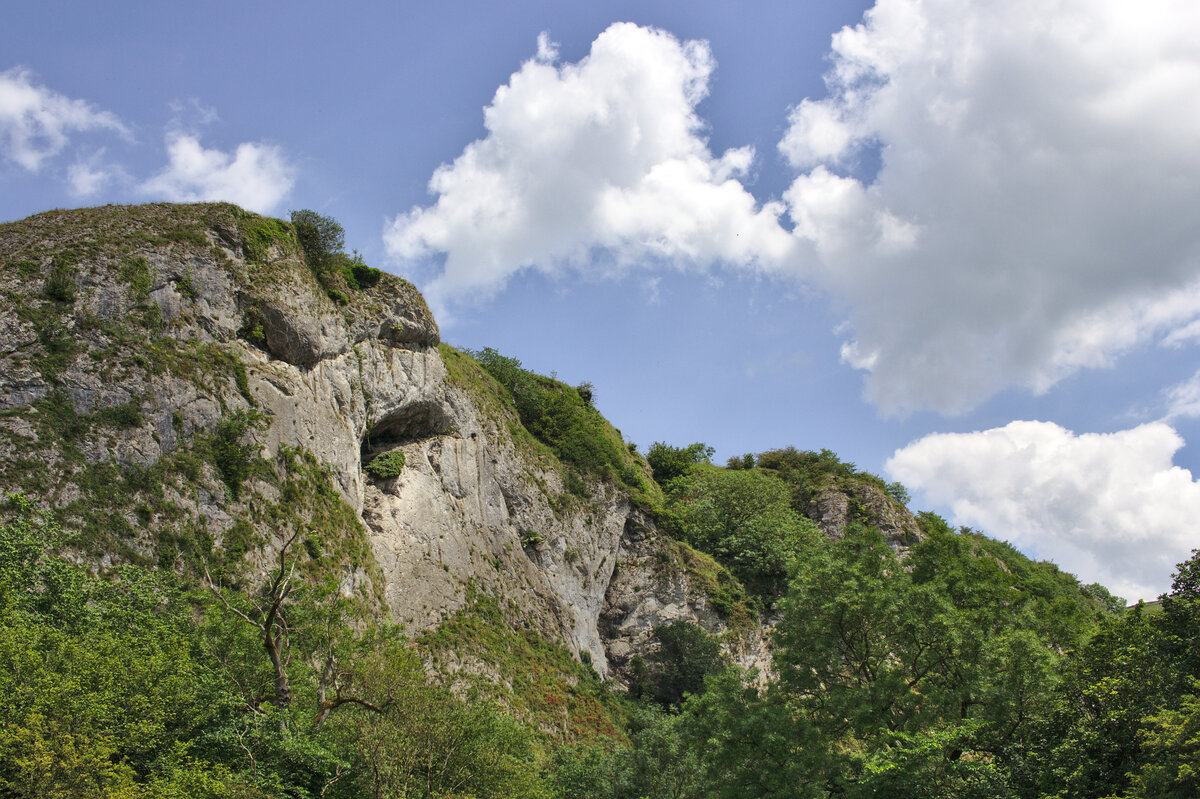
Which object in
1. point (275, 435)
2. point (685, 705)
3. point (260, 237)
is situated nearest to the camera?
point (685, 705)

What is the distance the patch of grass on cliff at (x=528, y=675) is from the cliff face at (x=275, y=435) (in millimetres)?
1190

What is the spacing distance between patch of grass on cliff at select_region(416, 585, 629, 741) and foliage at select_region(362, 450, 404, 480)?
7622 mm

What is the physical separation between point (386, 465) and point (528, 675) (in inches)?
520

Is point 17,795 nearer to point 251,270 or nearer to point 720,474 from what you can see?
point 251,270

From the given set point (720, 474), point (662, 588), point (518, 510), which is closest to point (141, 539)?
point (518, 510)

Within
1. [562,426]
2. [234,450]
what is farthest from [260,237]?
[562,426]

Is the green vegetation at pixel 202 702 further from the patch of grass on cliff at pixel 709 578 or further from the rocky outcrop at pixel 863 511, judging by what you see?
the rocky outcrop at pixel 863 511

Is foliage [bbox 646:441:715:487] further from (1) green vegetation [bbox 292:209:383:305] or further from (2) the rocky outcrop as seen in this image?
(1) green vegetation [bbox 292:209:383:305]

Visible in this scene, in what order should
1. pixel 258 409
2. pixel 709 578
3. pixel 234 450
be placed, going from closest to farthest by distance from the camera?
pixel 234 450 → pixel 258 409 → pixel 709 578

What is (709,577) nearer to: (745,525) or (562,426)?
(745,525)

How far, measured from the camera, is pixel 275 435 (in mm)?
27938

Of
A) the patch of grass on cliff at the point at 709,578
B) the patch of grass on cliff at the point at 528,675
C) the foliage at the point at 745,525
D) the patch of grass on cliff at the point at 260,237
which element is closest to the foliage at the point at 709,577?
the patch of grass on cliff at the point at 709,578

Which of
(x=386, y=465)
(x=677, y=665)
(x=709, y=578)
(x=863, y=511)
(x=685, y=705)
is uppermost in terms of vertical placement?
(x=863, y=511)

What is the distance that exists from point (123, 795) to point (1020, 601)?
22.4 metres
